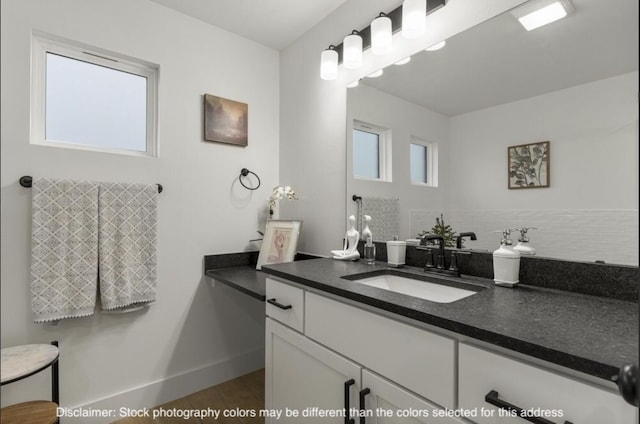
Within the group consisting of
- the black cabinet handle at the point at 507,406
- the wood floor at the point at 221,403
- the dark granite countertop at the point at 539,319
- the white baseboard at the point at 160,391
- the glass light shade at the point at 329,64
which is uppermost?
the glass light shade at the point at 329,64

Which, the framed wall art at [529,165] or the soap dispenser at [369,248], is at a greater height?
the framed wall art at [529,165]

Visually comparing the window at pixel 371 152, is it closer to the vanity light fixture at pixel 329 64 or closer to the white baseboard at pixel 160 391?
the vanity light fixture at pixel 329 64

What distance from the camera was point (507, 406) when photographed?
2.34ft

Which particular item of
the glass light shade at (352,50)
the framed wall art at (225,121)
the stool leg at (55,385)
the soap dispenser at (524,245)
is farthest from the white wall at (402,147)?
the stool leg at (55,385)

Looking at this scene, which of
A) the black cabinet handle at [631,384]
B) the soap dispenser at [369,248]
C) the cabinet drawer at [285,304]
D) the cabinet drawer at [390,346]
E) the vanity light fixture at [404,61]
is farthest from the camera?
the soap dispenser at [369,248]

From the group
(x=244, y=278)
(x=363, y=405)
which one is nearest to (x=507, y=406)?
(x=363, y=405)

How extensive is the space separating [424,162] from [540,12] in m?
0.66

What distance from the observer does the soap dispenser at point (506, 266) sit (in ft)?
3.75

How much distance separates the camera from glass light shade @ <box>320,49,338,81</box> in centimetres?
187

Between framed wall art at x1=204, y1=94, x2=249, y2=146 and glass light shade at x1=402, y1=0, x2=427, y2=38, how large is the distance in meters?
1.13

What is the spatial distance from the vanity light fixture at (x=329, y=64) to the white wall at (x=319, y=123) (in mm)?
67

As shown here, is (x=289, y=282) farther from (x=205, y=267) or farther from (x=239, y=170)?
(x=239, y=170)

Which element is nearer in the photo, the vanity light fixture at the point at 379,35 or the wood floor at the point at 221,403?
the vanity light fixture at the point at 379,35

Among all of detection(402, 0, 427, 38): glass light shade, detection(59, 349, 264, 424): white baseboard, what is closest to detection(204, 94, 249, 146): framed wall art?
detection(402, 0, 427, 38): glass light shade
